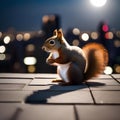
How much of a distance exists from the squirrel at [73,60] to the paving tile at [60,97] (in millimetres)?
452

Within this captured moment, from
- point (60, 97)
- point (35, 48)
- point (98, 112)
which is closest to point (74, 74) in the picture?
point (60, 97)

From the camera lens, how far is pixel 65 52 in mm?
3715

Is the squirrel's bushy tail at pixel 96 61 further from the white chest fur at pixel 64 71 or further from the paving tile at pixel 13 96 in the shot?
the paving tile at pixel 13 96

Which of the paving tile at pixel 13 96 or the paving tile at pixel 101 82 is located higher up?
the paving tile at pixel 13 96

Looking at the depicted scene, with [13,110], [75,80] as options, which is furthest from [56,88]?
[13,110]

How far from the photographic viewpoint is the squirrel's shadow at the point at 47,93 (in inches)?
110

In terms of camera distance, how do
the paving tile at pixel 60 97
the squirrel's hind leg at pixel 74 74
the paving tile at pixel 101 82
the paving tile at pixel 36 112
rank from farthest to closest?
the paving tile at pixel 101 82 < the squirrel's hind leg at pixel 74 74 < the paving tile at pixel 60 97 < the paving tile at pixel 36 112

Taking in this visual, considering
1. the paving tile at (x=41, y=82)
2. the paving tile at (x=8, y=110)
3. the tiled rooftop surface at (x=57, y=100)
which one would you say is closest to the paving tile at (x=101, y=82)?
the tiled rooftop surface at (x=57, y=100)

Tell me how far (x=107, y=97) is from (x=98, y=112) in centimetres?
60

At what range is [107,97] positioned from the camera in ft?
9.74

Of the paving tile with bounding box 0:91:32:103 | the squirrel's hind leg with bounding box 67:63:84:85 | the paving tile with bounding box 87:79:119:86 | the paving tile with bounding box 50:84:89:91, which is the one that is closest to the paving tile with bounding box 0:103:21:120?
the paving tile with bounding box 0:91:32:103

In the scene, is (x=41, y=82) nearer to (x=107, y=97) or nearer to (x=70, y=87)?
(x=70, y=87)

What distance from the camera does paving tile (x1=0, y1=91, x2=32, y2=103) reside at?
286 centimetres

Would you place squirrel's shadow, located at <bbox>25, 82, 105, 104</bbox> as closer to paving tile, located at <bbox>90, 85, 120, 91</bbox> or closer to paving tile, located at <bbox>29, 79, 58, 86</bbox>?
paving tile, located at <bbox>90, 85, 120, 91</bbox>
